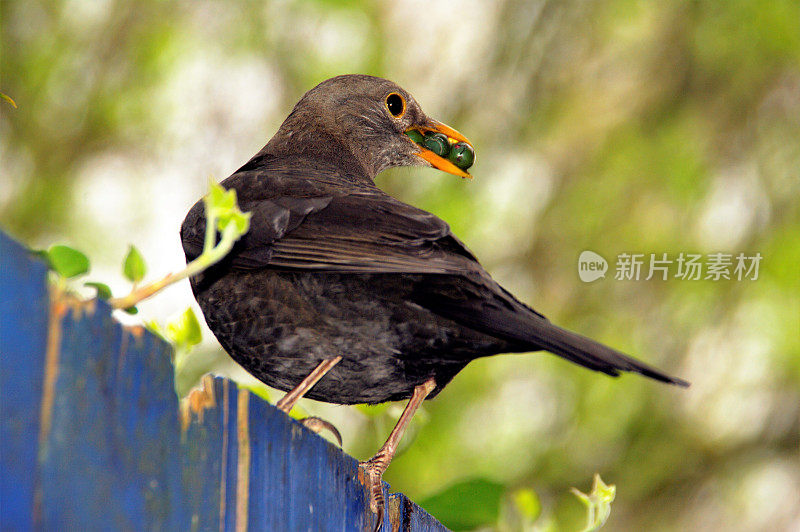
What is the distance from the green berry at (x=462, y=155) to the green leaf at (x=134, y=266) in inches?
72.2

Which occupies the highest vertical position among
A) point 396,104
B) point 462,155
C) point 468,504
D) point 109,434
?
point 396,104

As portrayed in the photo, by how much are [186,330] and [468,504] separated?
943mm

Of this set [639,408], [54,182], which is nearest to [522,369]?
[639,408]

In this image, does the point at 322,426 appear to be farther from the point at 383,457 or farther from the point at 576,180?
the point at 576,180

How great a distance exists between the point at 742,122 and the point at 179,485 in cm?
561

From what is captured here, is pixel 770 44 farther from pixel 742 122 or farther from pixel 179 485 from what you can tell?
pixel 179 485

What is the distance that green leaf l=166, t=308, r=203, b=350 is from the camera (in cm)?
138

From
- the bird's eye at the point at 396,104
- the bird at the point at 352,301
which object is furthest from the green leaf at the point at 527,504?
the bird's eye at the point at 396,104

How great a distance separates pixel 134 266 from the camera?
1027 millimetres

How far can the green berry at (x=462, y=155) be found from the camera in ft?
9.14

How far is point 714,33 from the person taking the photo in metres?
5.75

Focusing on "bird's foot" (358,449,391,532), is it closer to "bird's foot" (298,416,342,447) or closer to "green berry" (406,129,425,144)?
"bird's foot" (298,416,342,447)
